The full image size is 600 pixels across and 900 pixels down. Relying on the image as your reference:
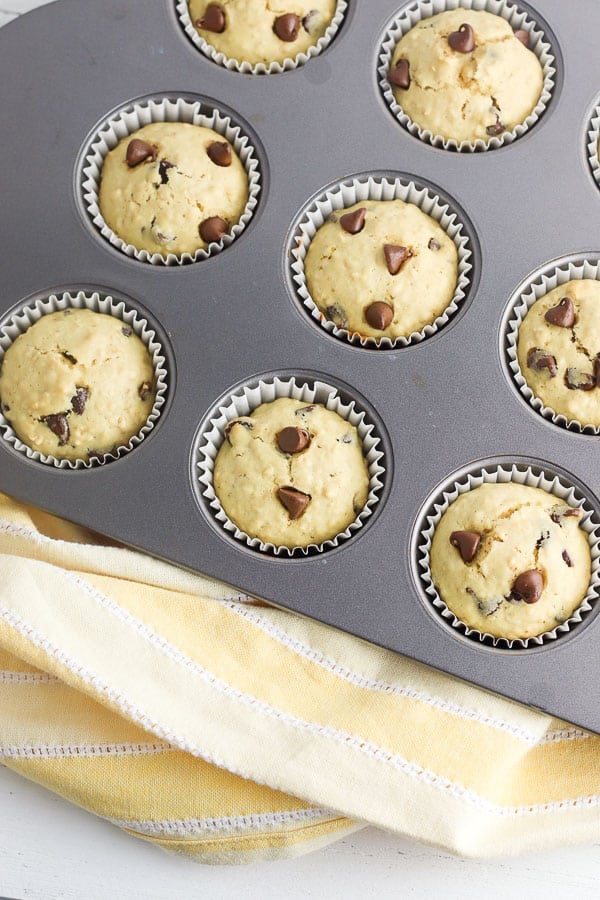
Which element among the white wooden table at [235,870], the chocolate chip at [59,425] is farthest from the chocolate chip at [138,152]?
the white wooden table at [235,870]

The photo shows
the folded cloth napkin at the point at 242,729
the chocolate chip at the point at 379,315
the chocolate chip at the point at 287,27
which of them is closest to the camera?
the folded cloth napkin at the point at 242,729

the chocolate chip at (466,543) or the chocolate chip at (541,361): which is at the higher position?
the chocolate chip at (541,361)

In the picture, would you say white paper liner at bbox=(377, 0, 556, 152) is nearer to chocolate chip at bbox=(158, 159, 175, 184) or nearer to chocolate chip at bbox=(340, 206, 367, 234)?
chocolate chip at bbox=(340, 206, 367, 234)

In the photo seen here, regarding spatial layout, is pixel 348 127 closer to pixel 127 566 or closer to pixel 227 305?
pixel 227 305

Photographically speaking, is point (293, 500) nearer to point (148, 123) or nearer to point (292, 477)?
point (292, 477)

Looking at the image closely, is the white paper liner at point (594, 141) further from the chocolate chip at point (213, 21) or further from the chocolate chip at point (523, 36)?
the chocolate chip at point (213, 21)

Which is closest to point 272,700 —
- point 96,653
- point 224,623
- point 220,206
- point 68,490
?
point 224,623
